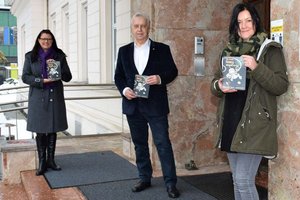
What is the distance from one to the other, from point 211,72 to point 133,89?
57.4 inches

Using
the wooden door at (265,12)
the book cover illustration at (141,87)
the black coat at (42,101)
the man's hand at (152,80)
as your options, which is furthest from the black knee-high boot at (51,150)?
the wooden door at (265,12)

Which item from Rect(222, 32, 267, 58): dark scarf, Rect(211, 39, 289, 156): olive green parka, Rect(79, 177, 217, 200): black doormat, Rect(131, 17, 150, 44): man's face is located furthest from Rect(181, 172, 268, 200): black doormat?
Rect(222, 32, 267, 58): dark scarf

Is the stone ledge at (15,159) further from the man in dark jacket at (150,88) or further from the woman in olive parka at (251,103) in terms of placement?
the woman in olive parka at (251,103)

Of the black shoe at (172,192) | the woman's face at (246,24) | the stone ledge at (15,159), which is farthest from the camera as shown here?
the stone ledge at (15,159)

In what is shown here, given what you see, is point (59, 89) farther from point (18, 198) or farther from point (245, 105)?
point (245, 105)

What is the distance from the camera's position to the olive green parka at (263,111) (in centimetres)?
233

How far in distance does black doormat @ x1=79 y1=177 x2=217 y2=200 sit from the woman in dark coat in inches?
29.7

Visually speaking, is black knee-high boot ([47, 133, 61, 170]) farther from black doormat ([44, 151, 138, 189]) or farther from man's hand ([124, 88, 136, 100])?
man's hand ([124, 88, 136, 100])

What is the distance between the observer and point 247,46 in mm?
2424

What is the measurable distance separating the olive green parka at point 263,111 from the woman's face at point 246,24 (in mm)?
107

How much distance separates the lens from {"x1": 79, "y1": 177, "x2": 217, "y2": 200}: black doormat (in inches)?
142

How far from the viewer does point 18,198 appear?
398cm

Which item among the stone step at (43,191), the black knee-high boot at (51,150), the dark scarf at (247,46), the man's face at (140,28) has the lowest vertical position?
the stone step at (43,191)

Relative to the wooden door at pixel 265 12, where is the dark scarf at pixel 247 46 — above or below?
below
